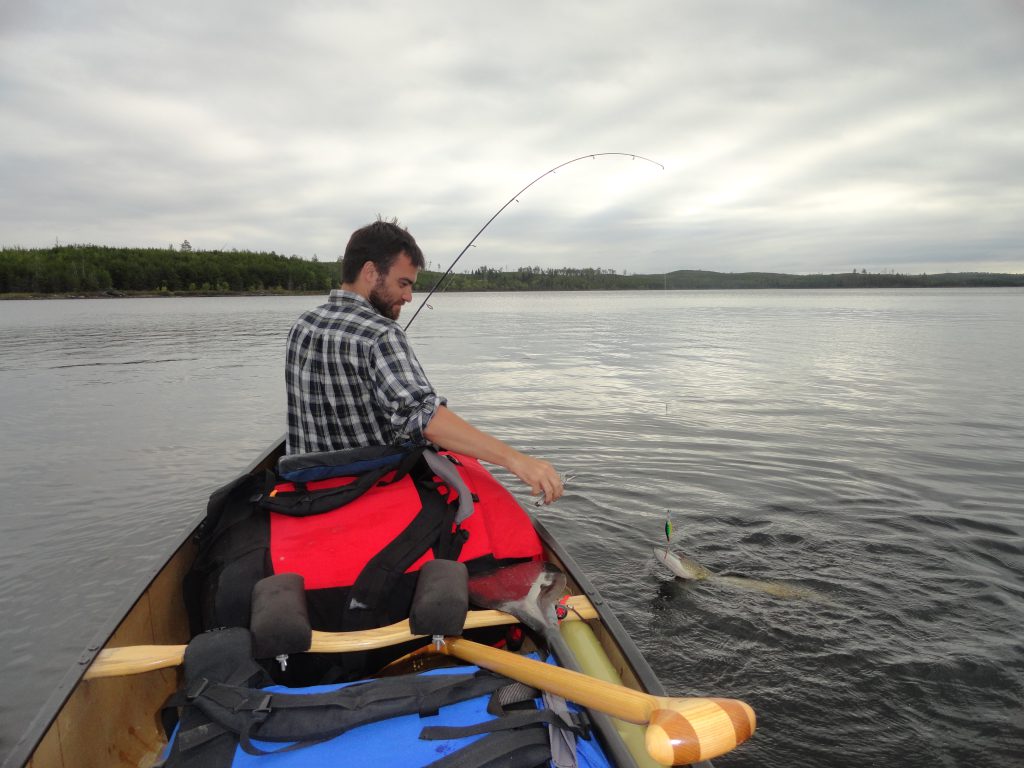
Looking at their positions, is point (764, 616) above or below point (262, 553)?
below

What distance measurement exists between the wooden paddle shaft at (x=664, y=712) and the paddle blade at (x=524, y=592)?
0.48 meters

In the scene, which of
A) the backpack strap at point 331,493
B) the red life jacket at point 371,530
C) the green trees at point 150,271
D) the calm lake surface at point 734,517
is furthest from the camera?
the green trees at point 150,271

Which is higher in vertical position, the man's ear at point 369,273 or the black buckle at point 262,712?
the man's ear at point 369,273

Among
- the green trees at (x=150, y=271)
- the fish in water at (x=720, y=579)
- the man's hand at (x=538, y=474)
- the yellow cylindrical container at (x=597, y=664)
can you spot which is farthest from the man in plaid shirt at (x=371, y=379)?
the green trees at (x=150, y=271)

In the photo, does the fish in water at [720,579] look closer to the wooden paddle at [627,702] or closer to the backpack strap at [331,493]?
the wooden paddle at [627,702]

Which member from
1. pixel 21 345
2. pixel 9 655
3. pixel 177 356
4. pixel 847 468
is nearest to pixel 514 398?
pixel 847 468

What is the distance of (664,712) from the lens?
1568mm

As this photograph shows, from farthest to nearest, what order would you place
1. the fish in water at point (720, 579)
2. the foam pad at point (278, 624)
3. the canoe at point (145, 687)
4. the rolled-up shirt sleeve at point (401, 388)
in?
the fish in water at point (720, 579) < the rolled-up shirt sleeve at point (401, 388) < the foam pad at point (278, 624) < the canoe at point (145, 687)

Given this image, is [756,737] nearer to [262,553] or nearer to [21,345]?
[262,553]

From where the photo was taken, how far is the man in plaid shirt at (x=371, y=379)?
272cm

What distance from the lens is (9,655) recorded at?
13.3 feet

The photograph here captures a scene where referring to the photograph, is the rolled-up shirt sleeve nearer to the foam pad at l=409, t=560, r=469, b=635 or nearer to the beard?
the beard

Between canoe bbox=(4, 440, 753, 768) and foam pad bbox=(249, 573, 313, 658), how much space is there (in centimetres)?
38

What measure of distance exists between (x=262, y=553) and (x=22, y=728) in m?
2.26
